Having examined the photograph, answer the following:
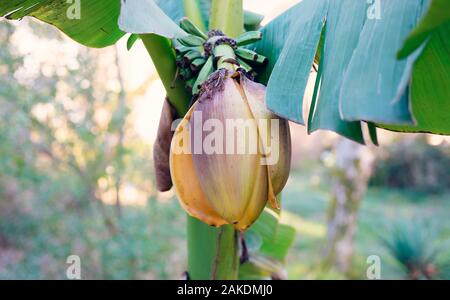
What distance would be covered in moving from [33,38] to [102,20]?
1.21 meters

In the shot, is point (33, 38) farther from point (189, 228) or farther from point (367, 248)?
point (367, 248)

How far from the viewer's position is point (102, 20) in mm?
682

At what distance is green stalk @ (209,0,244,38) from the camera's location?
0.65 m

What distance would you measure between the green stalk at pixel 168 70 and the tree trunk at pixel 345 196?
7.60ft

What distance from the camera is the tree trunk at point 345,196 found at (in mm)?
2896

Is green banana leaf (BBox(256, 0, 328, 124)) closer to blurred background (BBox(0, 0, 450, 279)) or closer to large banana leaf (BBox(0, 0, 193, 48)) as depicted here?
large banana leaf (BBox(0, 0, 193, 48))

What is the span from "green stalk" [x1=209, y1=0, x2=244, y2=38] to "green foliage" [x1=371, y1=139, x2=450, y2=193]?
6289 millimetres

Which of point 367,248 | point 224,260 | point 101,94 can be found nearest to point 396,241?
point 367,248

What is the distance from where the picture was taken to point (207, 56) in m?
0.59

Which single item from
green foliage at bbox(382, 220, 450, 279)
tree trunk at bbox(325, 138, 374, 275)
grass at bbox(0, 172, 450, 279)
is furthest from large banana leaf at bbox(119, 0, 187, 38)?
tree trunk at bbox(325, 138, 374, 275)

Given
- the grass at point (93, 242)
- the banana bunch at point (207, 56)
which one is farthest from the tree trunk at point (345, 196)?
the banana bunch at point (207, 56)

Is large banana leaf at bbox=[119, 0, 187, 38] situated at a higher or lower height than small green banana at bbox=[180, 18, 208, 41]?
lower

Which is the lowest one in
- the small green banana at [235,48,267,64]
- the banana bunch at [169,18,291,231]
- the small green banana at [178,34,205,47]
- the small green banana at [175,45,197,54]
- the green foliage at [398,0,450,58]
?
the banana bunch at [169,18,291,231]

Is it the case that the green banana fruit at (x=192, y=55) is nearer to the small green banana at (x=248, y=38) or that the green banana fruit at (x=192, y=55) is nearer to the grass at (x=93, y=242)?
the small green banana at (x=248, y=38)
